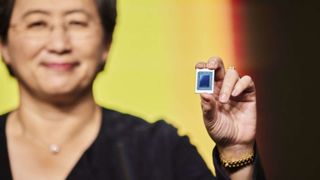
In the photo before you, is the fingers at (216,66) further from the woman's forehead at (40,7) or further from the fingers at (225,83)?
the woman's forehead at (40,7)

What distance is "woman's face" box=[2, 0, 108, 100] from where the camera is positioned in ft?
4.28

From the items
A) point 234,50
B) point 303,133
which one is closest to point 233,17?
point 234,50

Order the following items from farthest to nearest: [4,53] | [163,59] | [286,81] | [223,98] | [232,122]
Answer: [286,81] < [163,59] < [4,53] < [232,122] < [223,98]

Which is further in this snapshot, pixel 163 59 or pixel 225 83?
pixel 163 59

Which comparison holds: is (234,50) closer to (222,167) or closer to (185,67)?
(185,67)

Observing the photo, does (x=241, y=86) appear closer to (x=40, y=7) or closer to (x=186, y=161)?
(x=186, y=161)

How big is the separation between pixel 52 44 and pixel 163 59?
0.35 meters

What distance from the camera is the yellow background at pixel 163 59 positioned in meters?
1.45

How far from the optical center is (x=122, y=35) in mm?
1450

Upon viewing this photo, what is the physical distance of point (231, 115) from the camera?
1255mm

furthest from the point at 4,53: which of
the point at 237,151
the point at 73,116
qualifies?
the point at 237,151

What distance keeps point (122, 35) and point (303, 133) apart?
699 millimetres

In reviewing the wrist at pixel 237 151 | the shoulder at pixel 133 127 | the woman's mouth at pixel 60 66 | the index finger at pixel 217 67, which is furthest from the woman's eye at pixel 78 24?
the wrist at pixel 237 151

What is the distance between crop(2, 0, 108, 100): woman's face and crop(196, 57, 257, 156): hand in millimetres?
338
